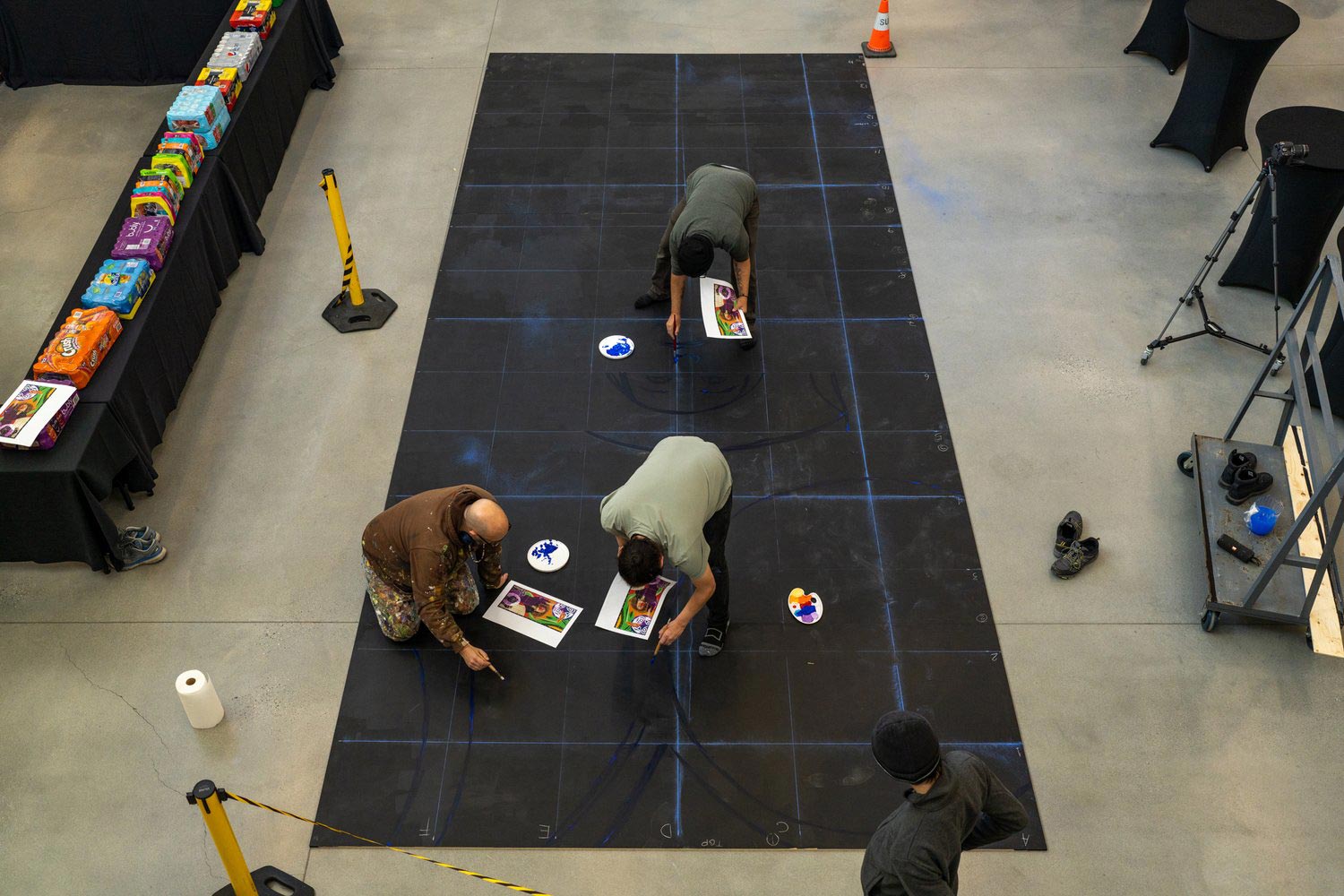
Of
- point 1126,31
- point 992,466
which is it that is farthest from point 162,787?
point 1126,31

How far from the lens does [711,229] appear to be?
21.4ft

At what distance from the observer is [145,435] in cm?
662

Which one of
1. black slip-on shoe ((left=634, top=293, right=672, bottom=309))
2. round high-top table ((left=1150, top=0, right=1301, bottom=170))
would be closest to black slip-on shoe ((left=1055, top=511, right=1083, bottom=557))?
black slip-on shoe ((left=634, top=293, right=672, bottom=309))

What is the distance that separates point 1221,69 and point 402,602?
24.5 ft

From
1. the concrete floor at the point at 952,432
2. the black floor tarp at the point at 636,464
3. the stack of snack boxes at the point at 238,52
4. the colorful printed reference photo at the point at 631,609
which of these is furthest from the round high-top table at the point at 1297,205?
the stack of snack boxes at the point at 238,52

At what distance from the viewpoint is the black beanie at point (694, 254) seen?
6418mm

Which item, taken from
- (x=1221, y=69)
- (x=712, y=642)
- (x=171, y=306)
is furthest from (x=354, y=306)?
(x=1221, y=69)

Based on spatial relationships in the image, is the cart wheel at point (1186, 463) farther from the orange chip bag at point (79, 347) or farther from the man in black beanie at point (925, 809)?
the orange chip bag at point (79, 347)

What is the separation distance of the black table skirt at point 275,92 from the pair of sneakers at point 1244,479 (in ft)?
22.7

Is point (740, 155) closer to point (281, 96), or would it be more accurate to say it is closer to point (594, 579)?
point (281, 96)

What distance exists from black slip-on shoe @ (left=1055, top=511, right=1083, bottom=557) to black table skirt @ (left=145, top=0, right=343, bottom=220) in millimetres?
6131

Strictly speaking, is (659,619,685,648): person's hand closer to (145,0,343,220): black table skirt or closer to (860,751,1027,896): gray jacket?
(860,751,1027,896): gray jacket

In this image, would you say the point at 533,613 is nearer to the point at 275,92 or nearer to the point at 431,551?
the point at 431,551

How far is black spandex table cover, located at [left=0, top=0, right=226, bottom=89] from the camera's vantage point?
9656mm
